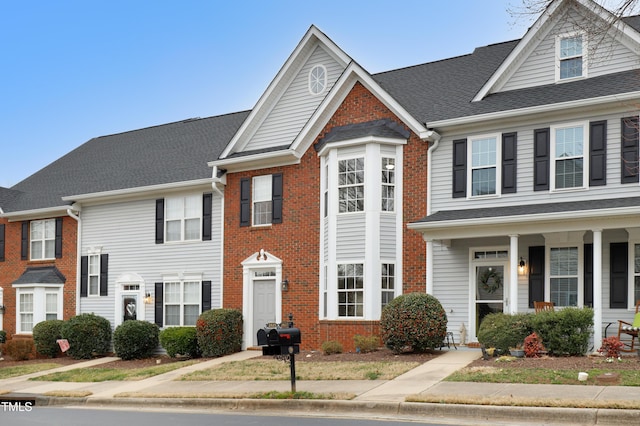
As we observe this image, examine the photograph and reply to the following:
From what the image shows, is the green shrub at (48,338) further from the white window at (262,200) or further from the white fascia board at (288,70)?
the white fascia board at (288,70)

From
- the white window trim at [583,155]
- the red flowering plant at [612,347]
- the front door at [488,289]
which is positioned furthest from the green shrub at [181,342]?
the red flowering plant at [612,347]

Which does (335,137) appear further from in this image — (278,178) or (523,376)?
(523,376)

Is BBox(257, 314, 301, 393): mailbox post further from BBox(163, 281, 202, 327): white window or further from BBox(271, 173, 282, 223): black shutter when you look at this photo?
BBox(163, 281, 202, 327): white window

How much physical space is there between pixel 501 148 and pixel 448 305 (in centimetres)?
428

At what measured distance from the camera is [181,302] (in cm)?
2595

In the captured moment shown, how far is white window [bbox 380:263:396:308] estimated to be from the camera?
2102cm

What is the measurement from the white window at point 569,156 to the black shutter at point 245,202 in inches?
375

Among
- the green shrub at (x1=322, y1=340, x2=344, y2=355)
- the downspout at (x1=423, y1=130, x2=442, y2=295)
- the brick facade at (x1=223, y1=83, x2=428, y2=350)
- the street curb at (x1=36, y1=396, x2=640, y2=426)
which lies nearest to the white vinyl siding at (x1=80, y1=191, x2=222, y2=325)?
the brick facade at (x1=223, y1=83, x2=428, y2=350)

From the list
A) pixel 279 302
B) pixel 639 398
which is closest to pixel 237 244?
pixel 279 302

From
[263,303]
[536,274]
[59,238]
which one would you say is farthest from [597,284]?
[59,238]

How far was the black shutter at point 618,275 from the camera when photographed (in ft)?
59.4

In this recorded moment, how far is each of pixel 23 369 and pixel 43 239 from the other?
7.08 metres

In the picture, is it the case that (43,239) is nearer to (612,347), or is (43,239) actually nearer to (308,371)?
(308,371)

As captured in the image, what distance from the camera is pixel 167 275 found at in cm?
2642
